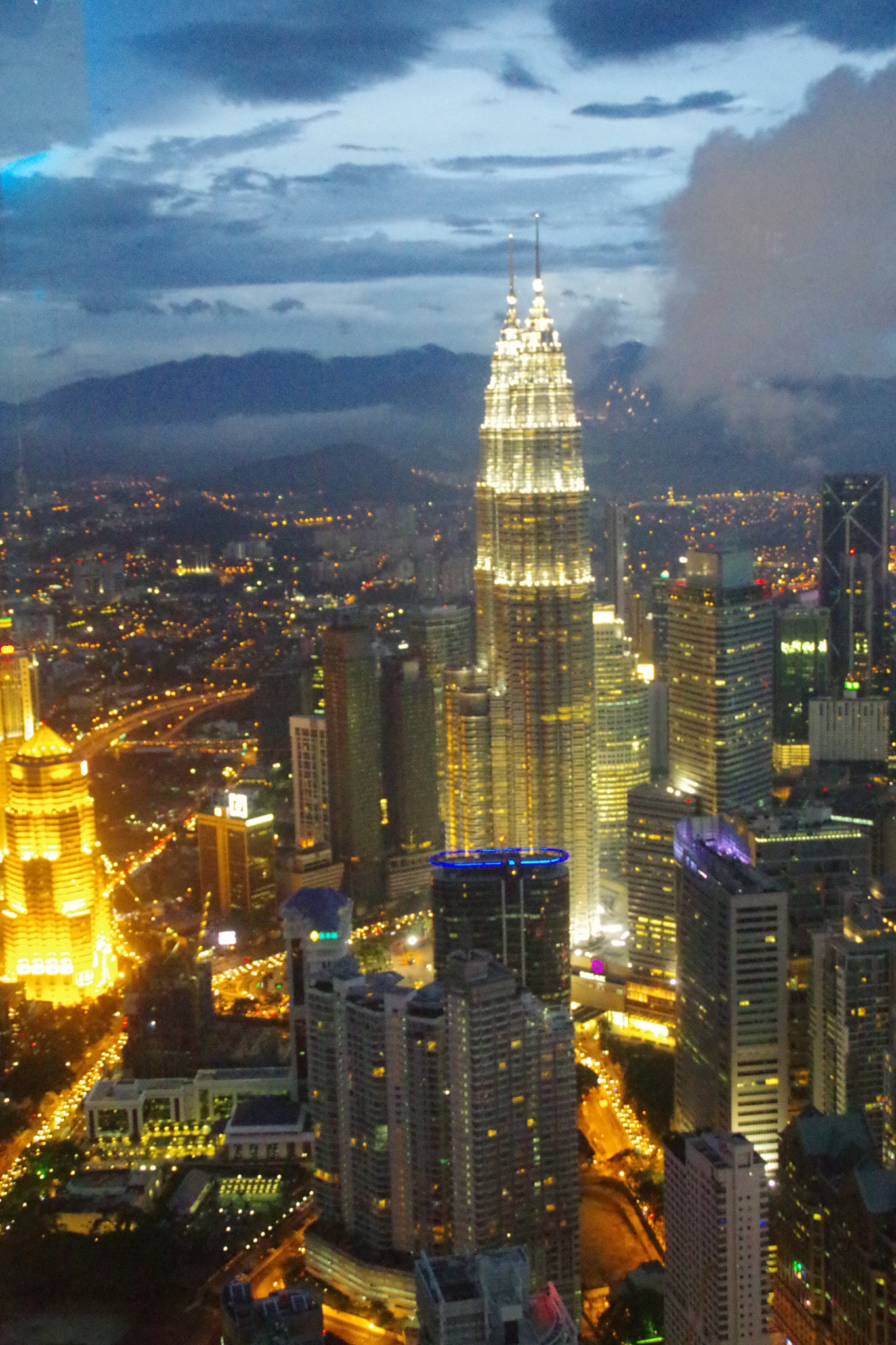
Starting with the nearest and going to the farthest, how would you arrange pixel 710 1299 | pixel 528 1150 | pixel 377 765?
pixel 710 1299, pixel 528 1150, pixel 377 765

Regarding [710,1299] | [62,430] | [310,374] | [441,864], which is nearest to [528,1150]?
[710,1299]

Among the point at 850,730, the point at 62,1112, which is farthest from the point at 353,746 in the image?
the point at 62,1112

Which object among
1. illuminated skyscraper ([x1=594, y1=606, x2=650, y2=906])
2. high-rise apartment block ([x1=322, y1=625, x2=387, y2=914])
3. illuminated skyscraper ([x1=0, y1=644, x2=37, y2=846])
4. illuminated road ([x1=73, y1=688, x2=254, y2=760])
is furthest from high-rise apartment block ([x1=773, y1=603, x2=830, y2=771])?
illuminated skyscraper ([x1=0, y1=644, x2=37, y2=846])

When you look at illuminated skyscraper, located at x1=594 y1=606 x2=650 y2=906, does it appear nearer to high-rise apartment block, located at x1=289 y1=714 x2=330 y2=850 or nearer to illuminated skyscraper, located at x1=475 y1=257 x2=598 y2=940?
illuminated skyscraper, located at x1=475 y1=257 x2=598 y2=940

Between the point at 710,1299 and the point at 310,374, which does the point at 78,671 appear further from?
the point at 710,1299

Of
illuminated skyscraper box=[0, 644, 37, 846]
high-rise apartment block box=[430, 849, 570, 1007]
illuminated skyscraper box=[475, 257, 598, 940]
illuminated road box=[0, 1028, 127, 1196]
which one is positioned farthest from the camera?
illuminated skyscraper box=[475, 257, 598, 940]
